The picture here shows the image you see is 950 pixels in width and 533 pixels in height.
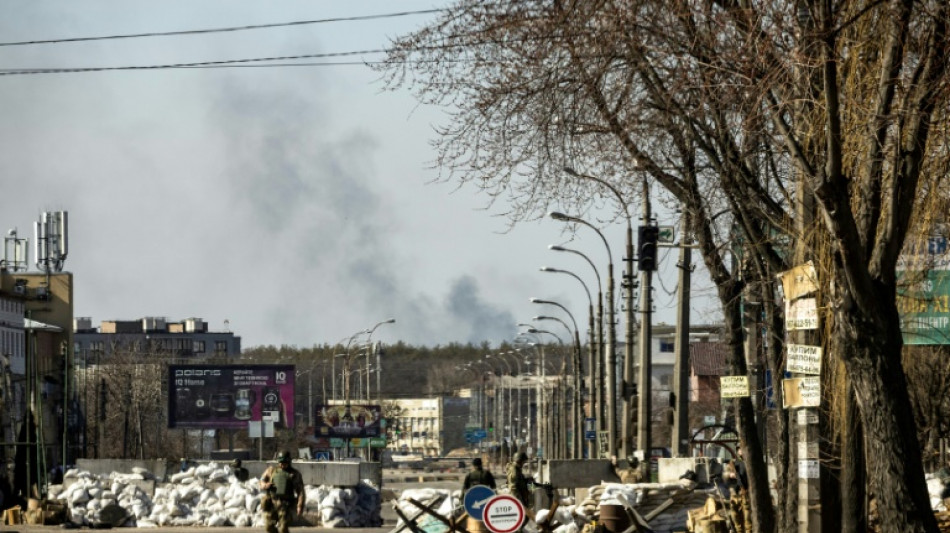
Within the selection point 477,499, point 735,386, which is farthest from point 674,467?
point 477,499

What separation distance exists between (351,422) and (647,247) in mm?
73831

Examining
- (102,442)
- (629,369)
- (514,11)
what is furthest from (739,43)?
(102,442)

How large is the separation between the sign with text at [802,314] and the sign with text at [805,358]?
23cm

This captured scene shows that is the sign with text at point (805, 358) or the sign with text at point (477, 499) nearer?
the sign with text at point (805, 358)

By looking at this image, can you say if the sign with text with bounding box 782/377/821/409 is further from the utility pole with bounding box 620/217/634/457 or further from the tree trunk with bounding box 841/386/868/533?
the utility pole with bounding box 620/217/634/457

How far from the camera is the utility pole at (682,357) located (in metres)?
30.8

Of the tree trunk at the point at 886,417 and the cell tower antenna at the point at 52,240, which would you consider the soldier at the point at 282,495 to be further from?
the cell tower antenna at the point at 52,240

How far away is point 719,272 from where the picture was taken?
23141 mm

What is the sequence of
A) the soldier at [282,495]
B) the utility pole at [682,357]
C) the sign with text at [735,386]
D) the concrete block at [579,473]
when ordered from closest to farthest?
the sign with text at [735,386] < the soldier at [282,495] < the utility pole at [682,357] < the concrete block at [579,473]

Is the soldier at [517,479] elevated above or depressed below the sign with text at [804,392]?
below

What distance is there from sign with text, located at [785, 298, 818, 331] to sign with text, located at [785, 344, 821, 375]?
0.76 feet

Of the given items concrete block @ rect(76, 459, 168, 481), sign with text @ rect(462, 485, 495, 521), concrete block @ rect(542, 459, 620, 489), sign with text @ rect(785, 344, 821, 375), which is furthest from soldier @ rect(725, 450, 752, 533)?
concrete block @ rect(76, 459, 168, 481)

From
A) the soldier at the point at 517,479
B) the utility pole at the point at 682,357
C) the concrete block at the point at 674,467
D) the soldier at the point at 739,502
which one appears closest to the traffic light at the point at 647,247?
the utility pole at the point at 682,357

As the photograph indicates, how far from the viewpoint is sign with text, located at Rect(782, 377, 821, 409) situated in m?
17.4
